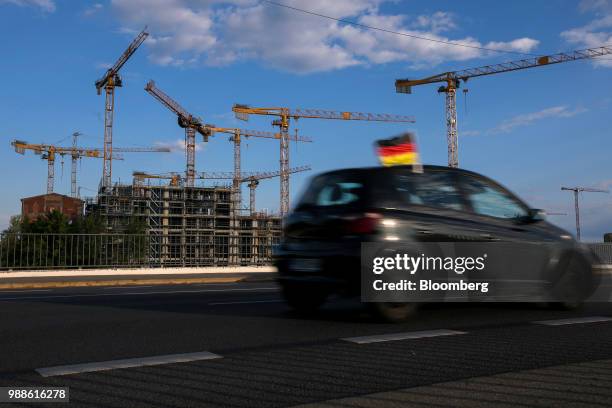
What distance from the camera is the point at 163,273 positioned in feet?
65.7

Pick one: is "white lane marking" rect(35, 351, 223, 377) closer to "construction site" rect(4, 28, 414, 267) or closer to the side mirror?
the side mirror

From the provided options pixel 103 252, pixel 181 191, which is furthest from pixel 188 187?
pixel 103 252

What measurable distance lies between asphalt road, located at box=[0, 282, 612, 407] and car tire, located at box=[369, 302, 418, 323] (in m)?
0.09

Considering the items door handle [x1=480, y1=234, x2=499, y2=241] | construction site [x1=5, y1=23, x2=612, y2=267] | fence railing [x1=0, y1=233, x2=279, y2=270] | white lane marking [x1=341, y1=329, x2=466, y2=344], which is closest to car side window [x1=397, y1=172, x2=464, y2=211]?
door handle [x1=480, y1=234, x2=499, y2=241]

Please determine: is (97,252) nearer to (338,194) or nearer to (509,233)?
(338,194)

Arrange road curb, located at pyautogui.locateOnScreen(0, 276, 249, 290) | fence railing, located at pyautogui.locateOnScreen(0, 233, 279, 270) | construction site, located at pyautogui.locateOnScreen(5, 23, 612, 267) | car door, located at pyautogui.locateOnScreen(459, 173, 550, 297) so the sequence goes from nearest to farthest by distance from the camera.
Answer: car door, located at pyautogui.locateOnScreen(459, 173, 550, 297), road curb, located at pyautogui.locateOnScreen(0, 276, 249, 290), fence railing, located at pyautogui.locateOnScreen(0, 233, 279, 270), construction site, located at pyautogui.locateOnScreen(5, 23, 612, 267)

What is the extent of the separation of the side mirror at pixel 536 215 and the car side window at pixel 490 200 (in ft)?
0.25

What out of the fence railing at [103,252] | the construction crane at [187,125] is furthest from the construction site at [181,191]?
the fence railing at [103,252]

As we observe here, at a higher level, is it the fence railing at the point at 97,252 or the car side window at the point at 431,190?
the car side window at the point at 431,190

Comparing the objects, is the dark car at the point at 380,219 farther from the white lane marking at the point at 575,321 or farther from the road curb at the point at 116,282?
the road curb at the point at 116,282

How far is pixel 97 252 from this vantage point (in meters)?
20.2

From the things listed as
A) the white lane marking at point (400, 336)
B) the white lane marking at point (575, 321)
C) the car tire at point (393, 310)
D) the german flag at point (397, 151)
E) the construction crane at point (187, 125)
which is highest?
the construction crane at point (187, 125)

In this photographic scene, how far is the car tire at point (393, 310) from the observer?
6.62 m

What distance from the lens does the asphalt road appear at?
377cm
